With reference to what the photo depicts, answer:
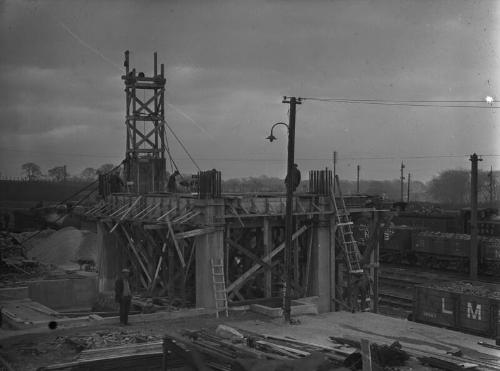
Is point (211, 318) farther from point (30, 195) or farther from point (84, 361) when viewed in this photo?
point (30, 195)

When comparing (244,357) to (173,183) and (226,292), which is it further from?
(173,183)

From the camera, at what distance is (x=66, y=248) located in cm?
3559

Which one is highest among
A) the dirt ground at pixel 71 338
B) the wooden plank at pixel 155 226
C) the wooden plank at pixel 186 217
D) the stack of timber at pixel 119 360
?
the wooden plank at pixel 186 217

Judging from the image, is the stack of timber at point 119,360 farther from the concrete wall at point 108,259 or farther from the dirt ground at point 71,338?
the concrete wall at point 108,259

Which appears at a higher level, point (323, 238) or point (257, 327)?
point (323, 238)

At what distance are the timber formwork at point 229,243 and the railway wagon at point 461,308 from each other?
3.39 m

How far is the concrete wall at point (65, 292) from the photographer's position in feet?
74.8

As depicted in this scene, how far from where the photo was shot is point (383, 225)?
2344 cm

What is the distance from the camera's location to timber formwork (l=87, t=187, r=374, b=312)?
716 inches

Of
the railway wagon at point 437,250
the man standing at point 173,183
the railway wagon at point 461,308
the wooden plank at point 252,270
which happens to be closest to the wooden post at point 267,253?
the wooden plank at point 252,270

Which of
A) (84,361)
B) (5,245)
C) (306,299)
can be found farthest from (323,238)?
(5,245)

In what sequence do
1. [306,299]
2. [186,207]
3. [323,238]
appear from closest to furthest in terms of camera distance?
[186,207]
[306,299]
[323,238]

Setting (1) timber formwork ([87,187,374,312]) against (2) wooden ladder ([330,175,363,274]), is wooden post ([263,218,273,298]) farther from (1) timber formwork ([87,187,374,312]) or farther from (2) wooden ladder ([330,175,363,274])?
(2) wooden ladder ([330,175,363,274])

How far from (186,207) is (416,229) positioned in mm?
25364
